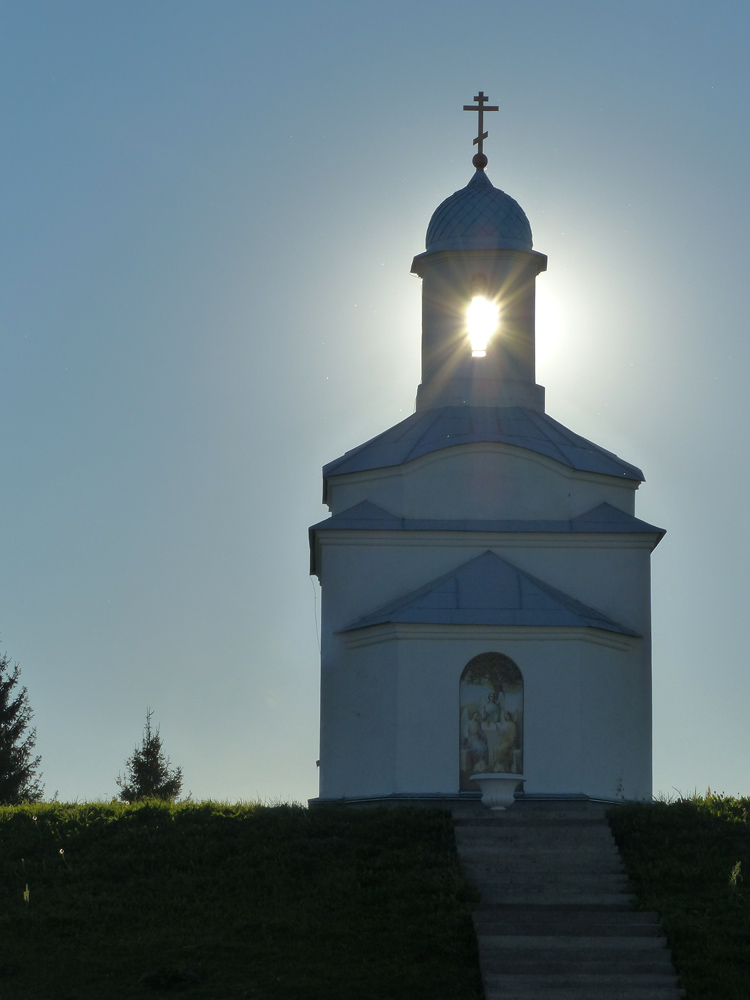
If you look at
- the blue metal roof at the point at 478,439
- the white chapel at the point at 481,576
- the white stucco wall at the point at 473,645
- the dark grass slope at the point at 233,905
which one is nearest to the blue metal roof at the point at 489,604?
the white chapel at the point at 481,576

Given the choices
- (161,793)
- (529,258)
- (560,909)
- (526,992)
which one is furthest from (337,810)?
(161,793)

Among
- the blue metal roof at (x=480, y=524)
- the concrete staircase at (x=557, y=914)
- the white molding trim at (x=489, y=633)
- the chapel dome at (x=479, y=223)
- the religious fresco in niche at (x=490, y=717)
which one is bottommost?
the concrete staircase at (x=557, y=914)

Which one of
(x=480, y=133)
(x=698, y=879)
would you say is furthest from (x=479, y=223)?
(x=698, y=879)

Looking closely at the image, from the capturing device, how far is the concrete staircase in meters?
12.4

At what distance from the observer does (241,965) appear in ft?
42.5

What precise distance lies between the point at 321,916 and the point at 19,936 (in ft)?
8.95

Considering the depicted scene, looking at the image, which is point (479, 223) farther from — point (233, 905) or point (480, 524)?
point (233, 905)

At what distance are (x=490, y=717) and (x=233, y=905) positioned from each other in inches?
256

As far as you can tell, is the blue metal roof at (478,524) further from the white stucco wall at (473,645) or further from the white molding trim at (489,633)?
the white molding trim at (489,633)

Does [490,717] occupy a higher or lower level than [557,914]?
higher

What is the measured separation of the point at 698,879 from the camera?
584 inches

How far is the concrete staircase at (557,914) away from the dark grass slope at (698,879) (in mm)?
172

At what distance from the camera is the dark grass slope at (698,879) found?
41.6 feet

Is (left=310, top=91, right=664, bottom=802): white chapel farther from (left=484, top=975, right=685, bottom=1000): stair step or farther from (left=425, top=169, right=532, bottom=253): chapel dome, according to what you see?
(left=484, top=975, right=685, bottom=1000): stair step
